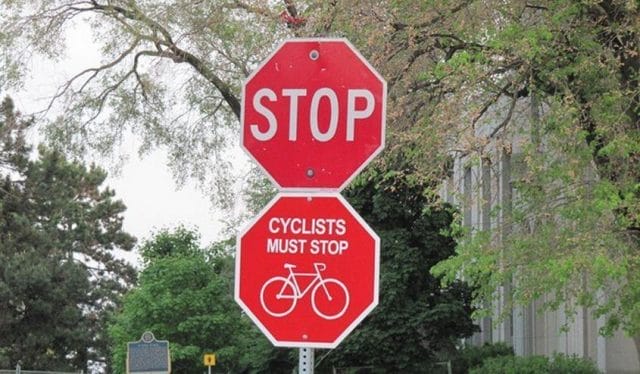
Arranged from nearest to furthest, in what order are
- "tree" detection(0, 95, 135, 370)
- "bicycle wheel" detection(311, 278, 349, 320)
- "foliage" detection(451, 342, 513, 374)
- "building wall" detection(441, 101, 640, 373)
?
"bicycle wheel" detection(311, 278, 349, 320), "building wall" detection(441, 101, 640, 373), "foliage" detection(451, 342, 513, 374), "tree" detection(0, 95, 135, 370)

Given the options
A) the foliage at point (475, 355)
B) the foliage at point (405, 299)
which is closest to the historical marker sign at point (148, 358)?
the foliage at point (405, 299)

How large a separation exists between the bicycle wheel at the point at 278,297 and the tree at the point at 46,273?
164ft

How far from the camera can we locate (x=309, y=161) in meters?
5.30

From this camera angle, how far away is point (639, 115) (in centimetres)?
1553

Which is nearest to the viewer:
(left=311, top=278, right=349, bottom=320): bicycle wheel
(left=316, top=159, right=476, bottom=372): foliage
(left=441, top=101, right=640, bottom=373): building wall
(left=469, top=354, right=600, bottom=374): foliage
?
(left=311, top=278, right=349, bottom=320): bicycle wheel

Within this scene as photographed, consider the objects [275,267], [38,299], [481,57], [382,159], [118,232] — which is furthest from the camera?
[118,232]

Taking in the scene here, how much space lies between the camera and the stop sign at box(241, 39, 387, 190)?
528 centimetres

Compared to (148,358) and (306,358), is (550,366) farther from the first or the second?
(306,358)

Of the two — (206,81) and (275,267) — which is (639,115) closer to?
(275,267)

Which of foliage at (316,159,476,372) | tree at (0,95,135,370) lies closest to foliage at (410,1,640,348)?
foliage at (316,159,476,372)

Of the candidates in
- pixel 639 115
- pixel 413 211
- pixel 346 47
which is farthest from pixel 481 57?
pixel 413 211

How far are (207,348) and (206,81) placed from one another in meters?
19.1

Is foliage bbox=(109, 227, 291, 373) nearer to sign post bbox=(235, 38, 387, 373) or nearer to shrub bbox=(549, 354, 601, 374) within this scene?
shrub bbox=(549, 354, 601, 374)

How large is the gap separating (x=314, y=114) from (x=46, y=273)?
54.0 metres
